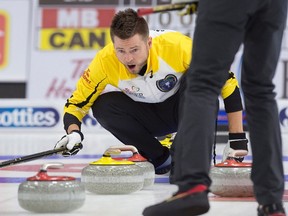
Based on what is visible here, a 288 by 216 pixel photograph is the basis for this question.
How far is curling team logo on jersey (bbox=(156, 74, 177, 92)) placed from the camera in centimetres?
305

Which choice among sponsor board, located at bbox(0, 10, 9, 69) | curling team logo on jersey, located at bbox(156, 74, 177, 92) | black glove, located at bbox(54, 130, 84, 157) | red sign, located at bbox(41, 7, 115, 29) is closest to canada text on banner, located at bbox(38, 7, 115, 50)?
red sign, located at bbox(41, 7, 115, 29)

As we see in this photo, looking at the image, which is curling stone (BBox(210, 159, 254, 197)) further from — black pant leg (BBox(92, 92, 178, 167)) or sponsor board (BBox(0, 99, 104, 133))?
sponsor board (BBox(0, 99, 104, 133))

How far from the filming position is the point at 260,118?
1789 mm

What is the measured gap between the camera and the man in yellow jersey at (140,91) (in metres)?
2.76

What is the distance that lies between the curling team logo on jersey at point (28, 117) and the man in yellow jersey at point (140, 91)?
2.69m

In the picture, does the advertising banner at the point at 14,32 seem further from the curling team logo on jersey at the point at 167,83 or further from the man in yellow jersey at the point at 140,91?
the curling team logo on jersey at the point at 167,83

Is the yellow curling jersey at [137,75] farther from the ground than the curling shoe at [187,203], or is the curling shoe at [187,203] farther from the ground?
the yellow curling jersey at [137,75]

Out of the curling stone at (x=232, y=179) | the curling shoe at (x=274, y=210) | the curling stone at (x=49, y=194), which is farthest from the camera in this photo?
the curling stone at (x=232, y=179)

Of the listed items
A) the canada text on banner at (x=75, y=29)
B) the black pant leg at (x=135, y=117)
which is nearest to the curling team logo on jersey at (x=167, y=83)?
the black pant leg at (x=135, y=117)

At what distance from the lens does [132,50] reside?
2.76m

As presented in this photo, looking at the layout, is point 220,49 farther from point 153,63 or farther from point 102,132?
point 102,132

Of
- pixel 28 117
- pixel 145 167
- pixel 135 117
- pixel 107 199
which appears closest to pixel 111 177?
pixel 107 199

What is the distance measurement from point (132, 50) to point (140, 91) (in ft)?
1.22

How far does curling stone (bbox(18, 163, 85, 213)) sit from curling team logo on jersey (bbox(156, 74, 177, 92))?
988mm
